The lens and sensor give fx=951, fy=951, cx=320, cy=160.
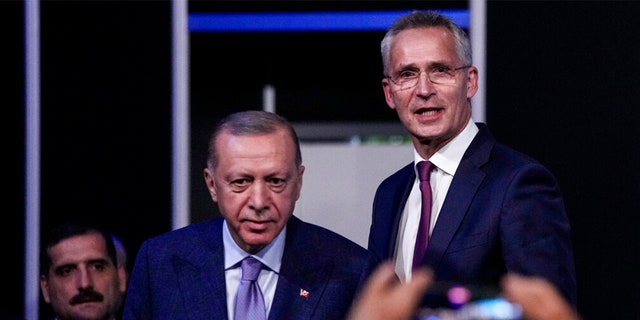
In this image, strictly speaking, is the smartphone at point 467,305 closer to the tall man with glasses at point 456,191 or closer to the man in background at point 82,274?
the tall man with glasses at point 456,191

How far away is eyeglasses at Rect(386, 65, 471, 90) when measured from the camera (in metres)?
2.33

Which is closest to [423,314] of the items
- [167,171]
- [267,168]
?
[267,168]

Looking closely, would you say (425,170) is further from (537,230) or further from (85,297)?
(85,297)

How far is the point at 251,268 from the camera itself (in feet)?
7.27

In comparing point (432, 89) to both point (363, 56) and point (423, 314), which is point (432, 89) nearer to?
point (423, 314)

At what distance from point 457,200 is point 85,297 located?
→ 65.8 inches

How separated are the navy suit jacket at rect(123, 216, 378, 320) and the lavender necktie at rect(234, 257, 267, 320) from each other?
0.03m

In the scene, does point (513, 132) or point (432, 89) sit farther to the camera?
point (513, 132)

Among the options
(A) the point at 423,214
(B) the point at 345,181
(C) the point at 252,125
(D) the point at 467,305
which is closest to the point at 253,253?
(C) the point at 252,125

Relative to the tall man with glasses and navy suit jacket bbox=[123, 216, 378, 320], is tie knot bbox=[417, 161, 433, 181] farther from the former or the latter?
navy suit jacket bbox=[123, 216, 378, 320]

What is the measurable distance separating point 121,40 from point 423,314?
3.12 metres

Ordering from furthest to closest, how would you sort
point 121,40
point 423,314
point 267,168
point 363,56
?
point 363,56 < point 121,40 < point 267,168 < point 423,314

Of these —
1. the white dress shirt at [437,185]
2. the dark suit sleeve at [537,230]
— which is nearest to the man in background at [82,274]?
the white dress shirt at [437,185]

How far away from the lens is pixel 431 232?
2.30m
